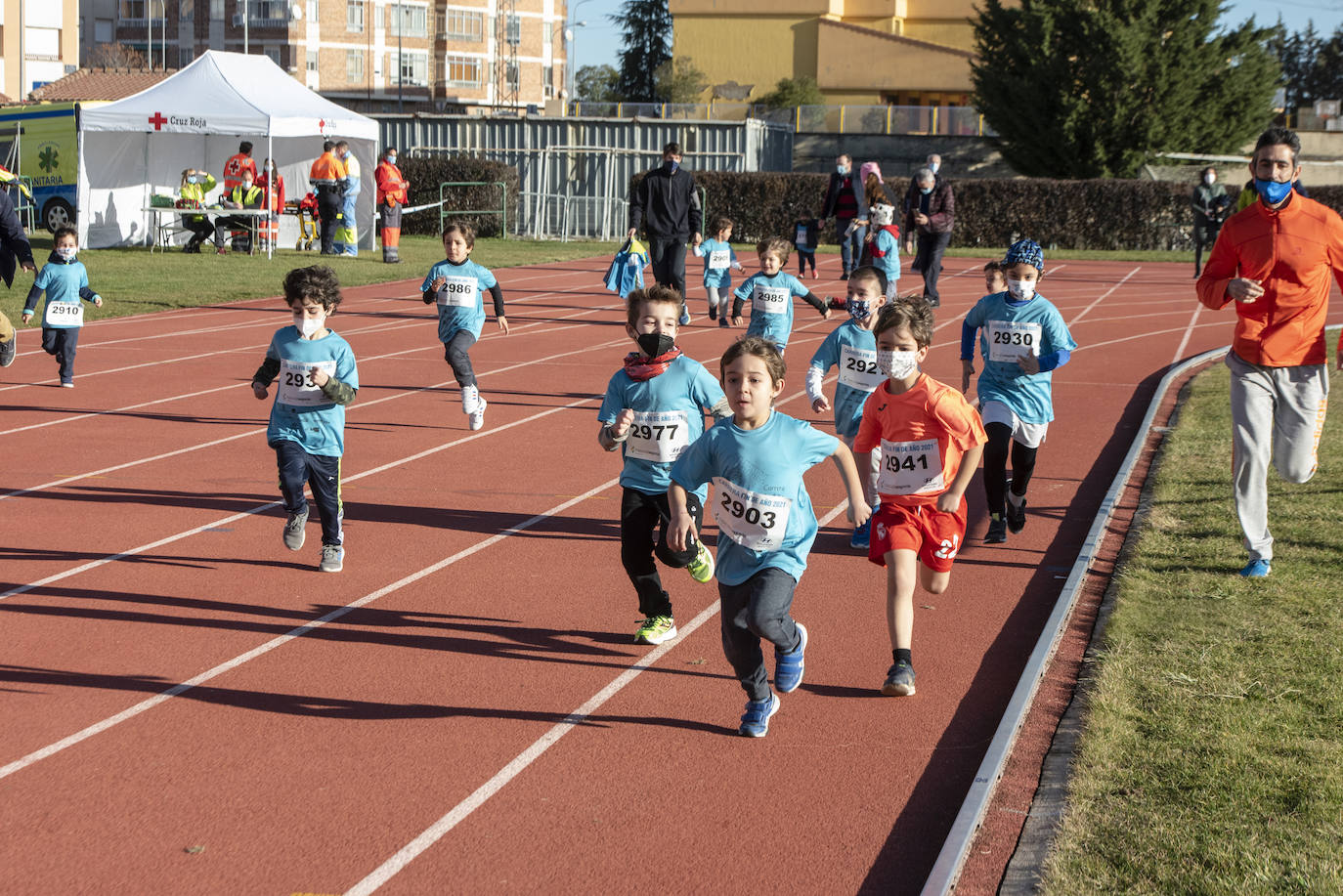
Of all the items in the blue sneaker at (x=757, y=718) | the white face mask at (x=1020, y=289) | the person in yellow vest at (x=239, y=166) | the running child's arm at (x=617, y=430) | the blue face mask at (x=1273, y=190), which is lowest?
the blue sneaker at (x=757, y=718)

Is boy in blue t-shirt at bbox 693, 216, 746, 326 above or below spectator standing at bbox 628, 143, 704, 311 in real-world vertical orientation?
below

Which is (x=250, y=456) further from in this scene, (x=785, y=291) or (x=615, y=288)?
(x=615, y=288)

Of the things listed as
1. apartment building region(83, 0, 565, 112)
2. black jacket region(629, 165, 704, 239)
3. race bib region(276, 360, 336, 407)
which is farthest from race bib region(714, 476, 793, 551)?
apartment building region(83, 0, 565, 112)

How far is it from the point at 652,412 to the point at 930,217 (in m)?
13.7

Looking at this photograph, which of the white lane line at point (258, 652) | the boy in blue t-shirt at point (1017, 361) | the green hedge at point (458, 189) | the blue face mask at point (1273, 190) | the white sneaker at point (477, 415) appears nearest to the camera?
the white lane line at point (258, 652)

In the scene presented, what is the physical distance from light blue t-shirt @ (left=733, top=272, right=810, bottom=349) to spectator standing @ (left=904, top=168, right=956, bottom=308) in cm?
840

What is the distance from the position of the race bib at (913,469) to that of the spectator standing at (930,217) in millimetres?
13603

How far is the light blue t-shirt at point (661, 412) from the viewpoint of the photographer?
6.38 metres

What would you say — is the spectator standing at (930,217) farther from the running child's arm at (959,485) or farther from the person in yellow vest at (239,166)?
the person in yellow vest at (239,166)

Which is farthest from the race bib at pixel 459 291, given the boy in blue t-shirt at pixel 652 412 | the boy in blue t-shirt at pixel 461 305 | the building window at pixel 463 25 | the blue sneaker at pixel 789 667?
the building window at pixel 463 25

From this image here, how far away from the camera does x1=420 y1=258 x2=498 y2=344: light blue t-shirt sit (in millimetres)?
11805

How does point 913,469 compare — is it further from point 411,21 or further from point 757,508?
point 411,21

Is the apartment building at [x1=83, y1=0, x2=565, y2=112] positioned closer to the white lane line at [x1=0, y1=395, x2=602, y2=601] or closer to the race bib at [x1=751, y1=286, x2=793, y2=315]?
the white lane line at [x1=0, y1=395, x2=602, y2=601]

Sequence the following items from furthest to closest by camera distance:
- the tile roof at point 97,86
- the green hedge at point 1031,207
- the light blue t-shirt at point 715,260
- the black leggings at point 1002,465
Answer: the tile roof at point 97,86 → the green hedge at point 1031,207 → the light blue t-shirt at point 715,260 → the black leggings at point 1002,465
